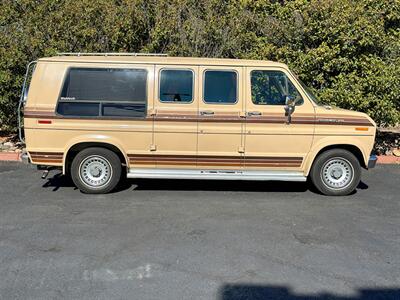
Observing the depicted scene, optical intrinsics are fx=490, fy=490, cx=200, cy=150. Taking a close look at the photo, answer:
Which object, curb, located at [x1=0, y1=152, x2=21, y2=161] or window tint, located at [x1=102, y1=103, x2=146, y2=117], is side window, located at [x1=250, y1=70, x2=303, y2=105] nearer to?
window tint, located at [x1=102, y1=103, x2=146, y2=117]

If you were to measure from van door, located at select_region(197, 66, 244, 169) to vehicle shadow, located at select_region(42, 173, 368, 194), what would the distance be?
28.7 inches

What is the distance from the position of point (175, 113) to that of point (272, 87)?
60.9 inches

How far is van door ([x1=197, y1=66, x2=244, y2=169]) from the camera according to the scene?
7.42 metres

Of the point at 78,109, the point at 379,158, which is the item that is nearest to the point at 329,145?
the point at 379,158

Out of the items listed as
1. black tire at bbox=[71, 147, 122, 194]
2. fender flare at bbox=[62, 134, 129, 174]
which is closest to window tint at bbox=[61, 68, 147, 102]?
fender flare at bbox=[62, 134, 129, 174]

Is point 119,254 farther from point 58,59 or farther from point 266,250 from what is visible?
point 58,59

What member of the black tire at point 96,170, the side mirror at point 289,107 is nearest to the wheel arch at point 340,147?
the side mirror at point 289,107

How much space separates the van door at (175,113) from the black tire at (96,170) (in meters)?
0.67

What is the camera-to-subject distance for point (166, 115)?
7.40 m

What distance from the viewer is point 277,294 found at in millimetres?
4301

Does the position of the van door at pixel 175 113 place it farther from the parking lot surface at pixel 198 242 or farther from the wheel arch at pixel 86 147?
the parking lot surface at pixel 198 242

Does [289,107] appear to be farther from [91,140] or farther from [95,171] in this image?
[95,171]

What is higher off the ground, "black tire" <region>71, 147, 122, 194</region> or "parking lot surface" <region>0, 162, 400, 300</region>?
"black tire" <region>71, 147, 122, 194</region>

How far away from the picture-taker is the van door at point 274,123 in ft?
24.4
